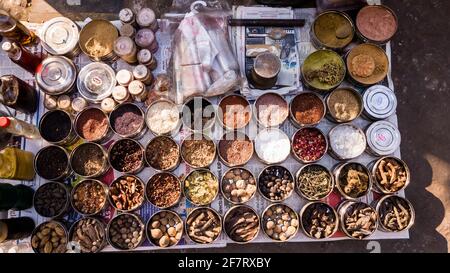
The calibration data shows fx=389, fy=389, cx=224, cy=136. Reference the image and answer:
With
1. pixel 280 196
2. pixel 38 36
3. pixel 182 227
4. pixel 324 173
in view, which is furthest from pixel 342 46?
pixel 38 36

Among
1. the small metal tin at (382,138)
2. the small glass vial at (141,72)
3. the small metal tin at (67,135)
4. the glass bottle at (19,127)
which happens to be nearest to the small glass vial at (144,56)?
the small glass vial at (141,72)

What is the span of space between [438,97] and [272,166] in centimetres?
146

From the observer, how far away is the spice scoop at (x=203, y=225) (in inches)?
A: 94.7

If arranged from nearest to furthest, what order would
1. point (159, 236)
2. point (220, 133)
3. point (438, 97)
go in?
point (159, 236)
point (220, 133)
point (438, 97)

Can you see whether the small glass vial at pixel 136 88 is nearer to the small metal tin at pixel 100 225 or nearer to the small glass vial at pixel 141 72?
the small glass vial at pixel 141 72

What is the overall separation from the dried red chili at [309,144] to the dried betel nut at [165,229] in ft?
2.88

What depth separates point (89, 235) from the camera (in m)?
2.38

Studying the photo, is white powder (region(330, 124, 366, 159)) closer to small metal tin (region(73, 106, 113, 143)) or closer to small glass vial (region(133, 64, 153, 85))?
small glass vial (region(133, 64, 153, 85))

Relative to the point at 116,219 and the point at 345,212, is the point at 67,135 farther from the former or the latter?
the point at 345,212

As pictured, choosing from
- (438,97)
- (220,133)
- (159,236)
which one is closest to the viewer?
(159,236)

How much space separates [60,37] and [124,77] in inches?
22.5

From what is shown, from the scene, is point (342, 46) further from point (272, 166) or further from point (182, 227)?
point (182, 227)

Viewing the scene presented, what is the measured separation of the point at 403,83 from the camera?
9.61 ft

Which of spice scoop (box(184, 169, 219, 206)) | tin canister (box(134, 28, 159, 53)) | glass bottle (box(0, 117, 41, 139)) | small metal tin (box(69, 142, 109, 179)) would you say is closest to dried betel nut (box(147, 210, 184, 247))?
spice scoop (box(184, 169, 219, 206))
